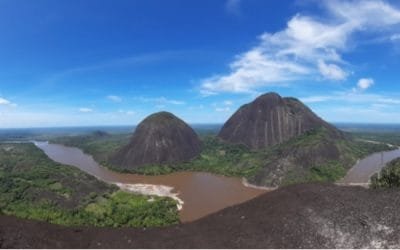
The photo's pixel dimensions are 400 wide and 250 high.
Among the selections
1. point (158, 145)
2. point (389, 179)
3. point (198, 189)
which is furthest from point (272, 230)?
point (158, 145)

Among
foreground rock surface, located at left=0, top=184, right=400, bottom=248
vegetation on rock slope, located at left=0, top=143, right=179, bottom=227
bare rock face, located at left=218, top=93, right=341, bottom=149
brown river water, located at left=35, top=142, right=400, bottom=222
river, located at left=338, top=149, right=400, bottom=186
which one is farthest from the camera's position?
bare rock face, located at left=218, top=93, right=341, bottom=149

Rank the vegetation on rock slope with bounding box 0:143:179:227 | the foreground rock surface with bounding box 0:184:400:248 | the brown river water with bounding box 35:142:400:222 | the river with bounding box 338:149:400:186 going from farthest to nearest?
1. the river with bounding box 338:149:400:186
2. the brown river water with bounding box 35:142:400:222
3. the vegetation on rock slope with bounding box 0:143:179:227
4. the foreground rock surface with bounding box 0:184:400:248

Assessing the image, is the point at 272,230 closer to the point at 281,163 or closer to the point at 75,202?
the point at 75,202

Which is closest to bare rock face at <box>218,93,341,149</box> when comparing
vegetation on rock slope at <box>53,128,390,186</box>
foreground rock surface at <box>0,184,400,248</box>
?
vegetation on rock slope at <box>53,128,390,186</box>

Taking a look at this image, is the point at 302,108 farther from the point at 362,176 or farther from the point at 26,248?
the point at 26,248

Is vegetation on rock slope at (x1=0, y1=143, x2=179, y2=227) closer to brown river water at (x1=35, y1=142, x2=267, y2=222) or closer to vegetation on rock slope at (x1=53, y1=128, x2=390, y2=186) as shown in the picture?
brown river water at (x1=35, y1=142, x2=267, y2=222)
